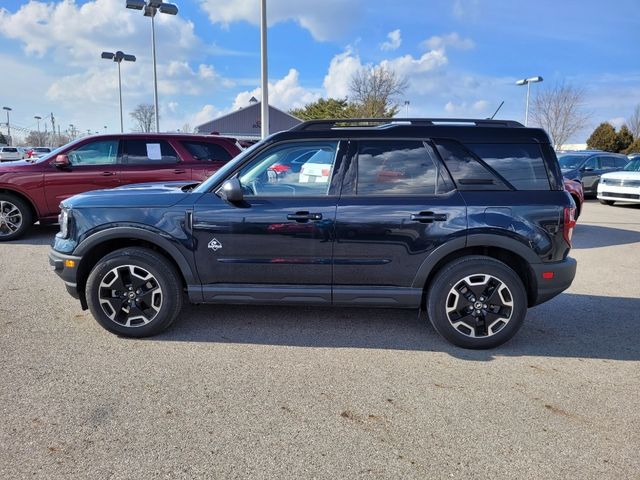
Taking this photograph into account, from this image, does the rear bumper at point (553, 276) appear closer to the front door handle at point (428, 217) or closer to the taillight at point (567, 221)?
the taillight at point (567, 221)

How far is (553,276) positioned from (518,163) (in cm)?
98

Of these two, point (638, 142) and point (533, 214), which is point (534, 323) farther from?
point (638, 142)

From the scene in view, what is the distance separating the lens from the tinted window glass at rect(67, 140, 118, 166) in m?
8.49

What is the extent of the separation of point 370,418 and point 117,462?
1.46 meters

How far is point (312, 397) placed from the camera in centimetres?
323

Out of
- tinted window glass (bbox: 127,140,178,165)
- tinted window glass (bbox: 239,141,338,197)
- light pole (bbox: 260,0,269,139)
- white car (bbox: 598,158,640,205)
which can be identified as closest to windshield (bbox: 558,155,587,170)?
white car (bbox: 598,158,640,205)

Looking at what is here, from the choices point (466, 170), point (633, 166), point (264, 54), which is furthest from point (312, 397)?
point (633, 166)

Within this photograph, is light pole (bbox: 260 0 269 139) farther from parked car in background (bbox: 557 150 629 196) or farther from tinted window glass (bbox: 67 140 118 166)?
parked car in background (bbox: 557 150 629 196)

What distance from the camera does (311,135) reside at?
163 inches

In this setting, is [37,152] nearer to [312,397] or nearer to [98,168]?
[98,168]

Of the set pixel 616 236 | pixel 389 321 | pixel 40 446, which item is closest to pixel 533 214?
pixel 389 321

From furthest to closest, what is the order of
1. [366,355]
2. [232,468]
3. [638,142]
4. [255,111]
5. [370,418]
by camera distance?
[255,111] → [638,142] → [366,355] → [370,418] → [232,468]

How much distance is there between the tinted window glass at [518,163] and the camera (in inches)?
157

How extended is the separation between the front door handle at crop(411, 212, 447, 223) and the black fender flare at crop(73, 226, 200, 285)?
1910mm
